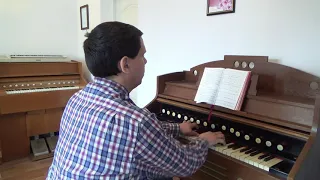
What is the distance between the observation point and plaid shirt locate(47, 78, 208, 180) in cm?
81

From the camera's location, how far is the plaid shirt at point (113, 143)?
814 millimetres

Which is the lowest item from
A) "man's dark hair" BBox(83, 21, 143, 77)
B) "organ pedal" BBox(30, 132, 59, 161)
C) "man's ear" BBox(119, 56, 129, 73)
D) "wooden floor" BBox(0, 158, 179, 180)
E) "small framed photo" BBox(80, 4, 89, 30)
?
"wooden floor" BBox(0, 158, 179, 180)

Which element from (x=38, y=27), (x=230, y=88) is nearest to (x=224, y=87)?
(x=230, y=88)

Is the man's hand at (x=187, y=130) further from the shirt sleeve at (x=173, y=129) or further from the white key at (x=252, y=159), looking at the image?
the white key at (x=252, y=159)

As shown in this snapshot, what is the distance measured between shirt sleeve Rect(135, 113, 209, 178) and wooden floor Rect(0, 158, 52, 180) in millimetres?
2089

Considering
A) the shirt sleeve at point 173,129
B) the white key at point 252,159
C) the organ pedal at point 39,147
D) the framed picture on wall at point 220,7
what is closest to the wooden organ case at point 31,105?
the organ pedal at point 39,147

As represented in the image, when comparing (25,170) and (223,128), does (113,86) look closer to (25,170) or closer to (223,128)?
(223,128)

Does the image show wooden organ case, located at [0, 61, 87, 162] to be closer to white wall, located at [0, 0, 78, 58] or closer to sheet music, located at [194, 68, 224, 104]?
white wall, located at [0, 0, 78, 58]

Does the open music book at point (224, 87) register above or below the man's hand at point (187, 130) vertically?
above

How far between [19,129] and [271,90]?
2772 mm

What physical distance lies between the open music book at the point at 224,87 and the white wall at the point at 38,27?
2.89 metres

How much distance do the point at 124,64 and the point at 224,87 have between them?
25.0 inches

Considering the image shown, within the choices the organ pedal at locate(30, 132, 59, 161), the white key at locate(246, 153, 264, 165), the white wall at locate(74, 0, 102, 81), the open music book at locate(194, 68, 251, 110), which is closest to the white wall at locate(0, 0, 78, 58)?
the white wall at locate(74, 0, 102, 81)

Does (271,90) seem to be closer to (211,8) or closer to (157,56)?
(211,8)
